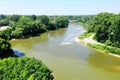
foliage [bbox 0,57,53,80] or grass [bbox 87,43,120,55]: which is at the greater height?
foliage [bbox 0,57,53,80]

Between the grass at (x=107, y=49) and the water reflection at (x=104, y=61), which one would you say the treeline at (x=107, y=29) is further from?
the water reflection at (x=104, y=61)

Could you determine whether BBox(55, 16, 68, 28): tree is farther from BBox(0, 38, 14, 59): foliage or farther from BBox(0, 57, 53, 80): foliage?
BBox(0, 57, 53, 80): foliage

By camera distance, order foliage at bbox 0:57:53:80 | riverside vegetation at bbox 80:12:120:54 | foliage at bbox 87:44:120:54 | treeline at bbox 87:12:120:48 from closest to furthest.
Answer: foliage at bbox 0:57:53:80, foliage at bbox 87:44:120:54, riverside vegetation at bbox 80:12:120:54, treeline at bbox 87:12:120:48

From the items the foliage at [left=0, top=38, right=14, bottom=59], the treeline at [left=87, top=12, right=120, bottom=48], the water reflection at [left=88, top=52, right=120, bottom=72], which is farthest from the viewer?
the treeline at [left=87, top=12, right=120, bottom=48]

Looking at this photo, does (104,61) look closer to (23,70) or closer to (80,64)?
(80,64)

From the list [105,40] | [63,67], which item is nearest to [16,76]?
[63,67]

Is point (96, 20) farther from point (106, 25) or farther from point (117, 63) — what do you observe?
point (117, 63)

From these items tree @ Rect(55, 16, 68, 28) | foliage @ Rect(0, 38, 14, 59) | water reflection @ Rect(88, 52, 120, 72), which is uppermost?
foliage @ Rect(0, 38, 14, 59)

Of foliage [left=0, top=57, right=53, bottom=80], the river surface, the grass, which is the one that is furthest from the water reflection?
foliage [left=0, top=57, right=53, bottom=80]
